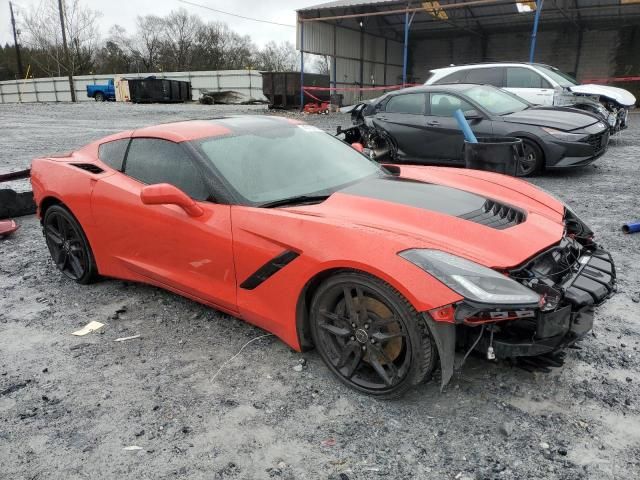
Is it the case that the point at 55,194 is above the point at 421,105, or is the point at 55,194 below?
below

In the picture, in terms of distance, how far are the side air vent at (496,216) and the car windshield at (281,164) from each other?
85 cm

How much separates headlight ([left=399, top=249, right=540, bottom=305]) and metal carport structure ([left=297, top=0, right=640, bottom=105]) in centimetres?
1824

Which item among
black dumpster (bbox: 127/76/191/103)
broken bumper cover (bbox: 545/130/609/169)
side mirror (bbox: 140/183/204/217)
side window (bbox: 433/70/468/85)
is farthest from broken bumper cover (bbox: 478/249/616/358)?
black dumpster (bbox: 127/76/191/103)

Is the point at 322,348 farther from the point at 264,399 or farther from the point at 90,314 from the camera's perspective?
the point at 90,314

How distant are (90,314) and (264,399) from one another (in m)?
1.73

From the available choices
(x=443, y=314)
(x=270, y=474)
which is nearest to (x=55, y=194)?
(x=270, y=474)

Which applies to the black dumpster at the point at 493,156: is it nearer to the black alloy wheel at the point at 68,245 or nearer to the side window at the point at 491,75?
the black alloy wheel at the point at 68,245

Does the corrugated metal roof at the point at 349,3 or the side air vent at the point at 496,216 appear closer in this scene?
the side air vent at the point at 496,216

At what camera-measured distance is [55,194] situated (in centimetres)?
398

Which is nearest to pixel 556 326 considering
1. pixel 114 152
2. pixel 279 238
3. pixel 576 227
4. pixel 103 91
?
pixel 576 227

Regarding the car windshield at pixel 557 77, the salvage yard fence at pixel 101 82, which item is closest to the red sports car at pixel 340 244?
the car windshield at pixel 557 77

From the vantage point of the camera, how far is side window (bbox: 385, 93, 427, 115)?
8172 millimetres

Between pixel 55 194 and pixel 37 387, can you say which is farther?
pixel 55 194

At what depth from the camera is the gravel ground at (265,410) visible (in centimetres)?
208
